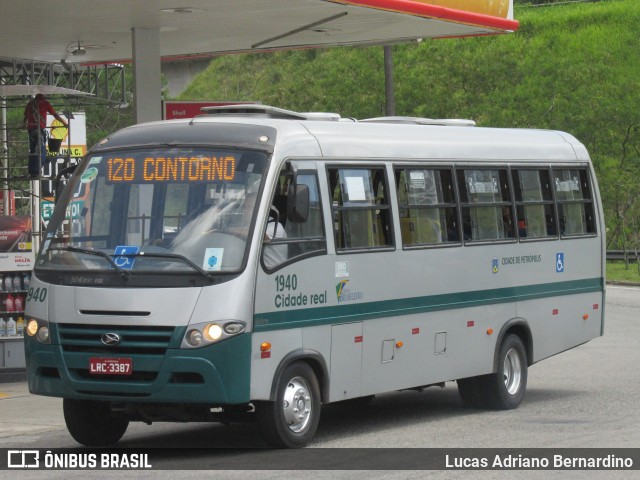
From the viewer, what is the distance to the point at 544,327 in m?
14.7

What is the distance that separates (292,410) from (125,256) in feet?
5.84

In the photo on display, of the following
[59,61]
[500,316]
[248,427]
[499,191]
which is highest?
[59,61]

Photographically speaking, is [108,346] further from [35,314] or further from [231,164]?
[231,164]

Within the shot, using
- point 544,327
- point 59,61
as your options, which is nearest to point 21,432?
point 544,327

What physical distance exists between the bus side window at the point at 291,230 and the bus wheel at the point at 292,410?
881mm

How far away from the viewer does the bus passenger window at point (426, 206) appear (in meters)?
12.7

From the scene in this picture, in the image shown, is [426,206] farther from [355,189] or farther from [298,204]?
[298,204]

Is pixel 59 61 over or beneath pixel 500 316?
over

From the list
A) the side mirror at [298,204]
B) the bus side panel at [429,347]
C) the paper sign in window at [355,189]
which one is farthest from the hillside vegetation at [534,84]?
the side mirror at [298,204]

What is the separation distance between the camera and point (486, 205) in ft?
45.9

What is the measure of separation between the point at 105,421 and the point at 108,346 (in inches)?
49.0

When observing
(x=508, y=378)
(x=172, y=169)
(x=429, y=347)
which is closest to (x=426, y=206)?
(x=429, y=347)

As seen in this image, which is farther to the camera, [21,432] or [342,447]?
[21,432]

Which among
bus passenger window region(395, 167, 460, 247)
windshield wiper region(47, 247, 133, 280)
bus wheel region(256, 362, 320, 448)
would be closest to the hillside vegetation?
bus passenger window region(395, 167, 460, 247)
